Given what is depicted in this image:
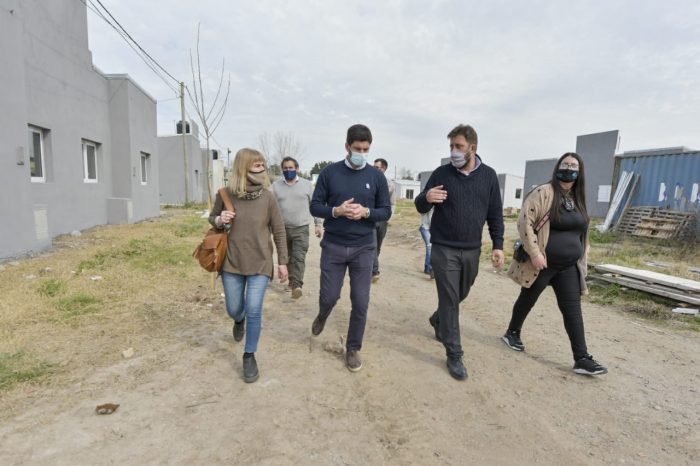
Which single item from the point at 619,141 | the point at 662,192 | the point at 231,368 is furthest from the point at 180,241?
the point at 619,141

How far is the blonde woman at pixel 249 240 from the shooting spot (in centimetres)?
314

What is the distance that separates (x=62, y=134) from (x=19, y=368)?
8.20m

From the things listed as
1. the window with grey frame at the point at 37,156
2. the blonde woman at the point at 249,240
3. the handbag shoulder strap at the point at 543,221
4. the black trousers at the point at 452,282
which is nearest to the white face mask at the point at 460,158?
the black trousers at the point at 452,282

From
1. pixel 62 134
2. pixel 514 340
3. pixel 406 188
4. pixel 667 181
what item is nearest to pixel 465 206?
pixel 514 340

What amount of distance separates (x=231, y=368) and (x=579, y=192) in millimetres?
3497

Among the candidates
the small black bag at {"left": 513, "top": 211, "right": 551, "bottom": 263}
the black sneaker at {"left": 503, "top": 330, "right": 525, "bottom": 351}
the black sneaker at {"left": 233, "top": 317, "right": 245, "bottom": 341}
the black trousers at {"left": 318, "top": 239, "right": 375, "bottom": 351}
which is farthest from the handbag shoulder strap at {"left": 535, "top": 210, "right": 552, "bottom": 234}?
the black sneaker at {"left": 233, "top": 317, "right": 245, "bottom": 341}

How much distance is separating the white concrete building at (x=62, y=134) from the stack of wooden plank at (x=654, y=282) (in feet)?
32.3

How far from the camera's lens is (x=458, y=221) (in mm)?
3340

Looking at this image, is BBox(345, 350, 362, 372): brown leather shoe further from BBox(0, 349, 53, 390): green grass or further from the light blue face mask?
BBox(0, 349, 53, 390): green grass

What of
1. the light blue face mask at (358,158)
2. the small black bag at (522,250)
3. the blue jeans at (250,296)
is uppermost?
the light blue face mask at (358,158)

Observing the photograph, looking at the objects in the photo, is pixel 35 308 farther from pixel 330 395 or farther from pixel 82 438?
pixel 330 395

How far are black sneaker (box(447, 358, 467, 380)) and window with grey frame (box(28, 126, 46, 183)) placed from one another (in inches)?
378

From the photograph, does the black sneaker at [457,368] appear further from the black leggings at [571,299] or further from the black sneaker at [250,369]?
the black sneaker at [250,369]

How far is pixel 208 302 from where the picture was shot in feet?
16.9
